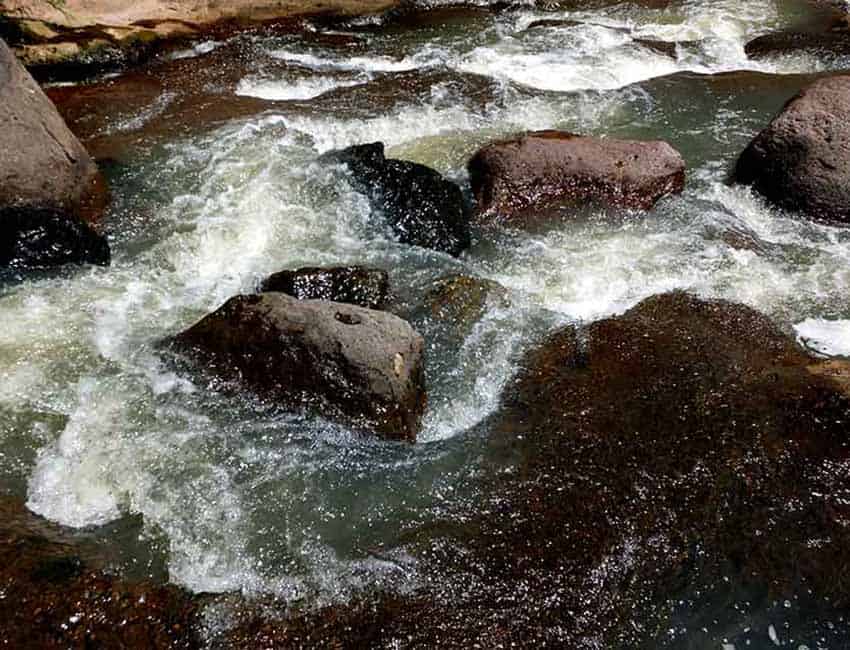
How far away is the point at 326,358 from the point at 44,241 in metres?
2.95

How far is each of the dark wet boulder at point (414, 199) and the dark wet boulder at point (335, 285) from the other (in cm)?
87

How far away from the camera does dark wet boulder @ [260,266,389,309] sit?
229 inches

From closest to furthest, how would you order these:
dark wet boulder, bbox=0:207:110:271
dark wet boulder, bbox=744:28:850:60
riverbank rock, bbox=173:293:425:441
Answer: riverbank rock, bbox=173:293:425:441, dark wet boulder, bbox=0:207:110:271, dark wet boulder, bbox=744:28:850:60

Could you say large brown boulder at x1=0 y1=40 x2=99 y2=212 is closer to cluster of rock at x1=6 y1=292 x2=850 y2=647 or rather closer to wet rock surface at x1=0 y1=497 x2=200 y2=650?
Result: cluster of rock at x1=6 y1=292 x2=850 y2=647

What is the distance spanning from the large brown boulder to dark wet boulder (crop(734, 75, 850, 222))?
6379mm

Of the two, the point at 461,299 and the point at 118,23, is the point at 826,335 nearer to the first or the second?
the point at 461,299

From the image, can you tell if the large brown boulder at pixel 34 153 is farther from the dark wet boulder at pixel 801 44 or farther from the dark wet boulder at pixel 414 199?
the dark wet boulder at pixel 801 44

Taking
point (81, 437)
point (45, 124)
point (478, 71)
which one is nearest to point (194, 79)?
point (45, 124)

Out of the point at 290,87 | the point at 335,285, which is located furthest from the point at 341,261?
the point at 290,87

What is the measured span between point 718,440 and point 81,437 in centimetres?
399

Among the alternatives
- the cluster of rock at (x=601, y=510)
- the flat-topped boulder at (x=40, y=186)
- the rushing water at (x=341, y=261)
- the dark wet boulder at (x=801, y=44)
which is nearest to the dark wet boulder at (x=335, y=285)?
the rushing water at (x=341, y=261)

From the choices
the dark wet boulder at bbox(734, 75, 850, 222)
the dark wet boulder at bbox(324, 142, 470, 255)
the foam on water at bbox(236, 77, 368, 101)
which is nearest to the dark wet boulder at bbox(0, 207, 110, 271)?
the dark wet boulder at bbox(324, 142, 470, 255)

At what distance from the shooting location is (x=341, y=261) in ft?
21.3

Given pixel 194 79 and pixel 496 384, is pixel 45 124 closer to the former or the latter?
pixel 194 79
